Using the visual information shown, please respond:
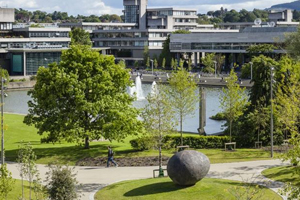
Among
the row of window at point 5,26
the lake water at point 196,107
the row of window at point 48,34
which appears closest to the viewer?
the lake water at point 196,107

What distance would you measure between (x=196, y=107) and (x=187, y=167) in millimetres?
41549

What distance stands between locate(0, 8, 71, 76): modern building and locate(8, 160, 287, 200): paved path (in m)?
80.8

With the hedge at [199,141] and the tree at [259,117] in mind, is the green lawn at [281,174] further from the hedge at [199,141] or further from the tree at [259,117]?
the hedge at [199,141]

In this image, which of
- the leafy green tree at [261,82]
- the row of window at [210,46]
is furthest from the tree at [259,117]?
the row of window at [210,46]

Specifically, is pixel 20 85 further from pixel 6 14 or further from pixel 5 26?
pixel 6 14

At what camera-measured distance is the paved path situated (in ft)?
100

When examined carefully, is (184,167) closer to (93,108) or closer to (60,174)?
(60,174)

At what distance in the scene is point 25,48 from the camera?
378ft

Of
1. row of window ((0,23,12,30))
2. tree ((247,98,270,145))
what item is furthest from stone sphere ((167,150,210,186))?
row of window ((0,23,12,30))

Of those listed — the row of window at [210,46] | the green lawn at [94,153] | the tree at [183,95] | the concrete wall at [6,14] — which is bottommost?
the green lawn at [94,153]

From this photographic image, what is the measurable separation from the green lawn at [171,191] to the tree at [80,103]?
28.7 ft

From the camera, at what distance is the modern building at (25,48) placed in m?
115

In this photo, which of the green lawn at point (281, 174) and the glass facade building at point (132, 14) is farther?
the glass facade building at point (132, 14)

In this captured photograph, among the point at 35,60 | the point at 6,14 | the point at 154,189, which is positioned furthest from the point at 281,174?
the point at 6,14
